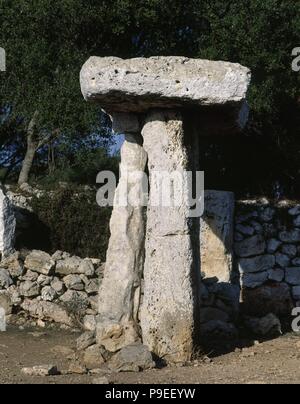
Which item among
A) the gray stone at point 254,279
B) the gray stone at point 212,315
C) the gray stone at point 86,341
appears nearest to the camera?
the gray stone at point 86,341

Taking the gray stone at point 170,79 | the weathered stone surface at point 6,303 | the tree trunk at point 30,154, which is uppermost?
the tree trunk at point 30,154

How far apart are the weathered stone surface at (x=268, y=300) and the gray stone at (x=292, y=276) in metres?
0.21

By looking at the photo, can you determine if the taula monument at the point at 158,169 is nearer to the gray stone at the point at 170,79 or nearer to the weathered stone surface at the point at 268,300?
the gray stone at the point at 170,79

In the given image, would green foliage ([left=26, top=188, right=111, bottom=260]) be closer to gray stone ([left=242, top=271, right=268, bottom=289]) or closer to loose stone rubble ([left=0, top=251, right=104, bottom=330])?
loose stone rubble ([left=0, top=251, right=104, bottom=330])

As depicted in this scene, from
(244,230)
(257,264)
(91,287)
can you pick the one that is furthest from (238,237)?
(91,287)

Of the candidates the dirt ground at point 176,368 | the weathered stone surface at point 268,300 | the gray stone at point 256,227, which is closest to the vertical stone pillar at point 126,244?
the dirt ground at point 176,368

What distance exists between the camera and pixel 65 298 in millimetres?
10602

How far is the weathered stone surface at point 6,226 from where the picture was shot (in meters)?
11.0

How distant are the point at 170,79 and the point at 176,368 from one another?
9.84ft

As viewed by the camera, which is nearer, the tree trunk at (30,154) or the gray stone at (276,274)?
the gray stone at (276,274)

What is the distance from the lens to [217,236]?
441 inches

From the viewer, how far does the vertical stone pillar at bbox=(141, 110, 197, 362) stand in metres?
7.68

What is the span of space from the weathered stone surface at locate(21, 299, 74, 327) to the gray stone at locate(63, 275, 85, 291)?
43 cm
